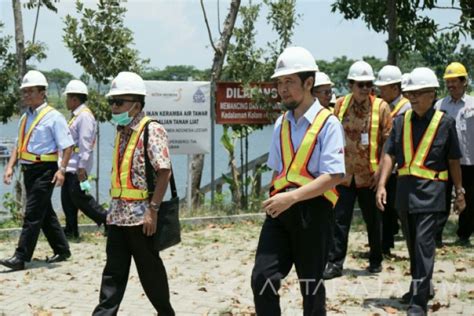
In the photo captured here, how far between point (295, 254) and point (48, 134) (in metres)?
4.48

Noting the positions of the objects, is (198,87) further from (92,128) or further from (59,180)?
(59,180)

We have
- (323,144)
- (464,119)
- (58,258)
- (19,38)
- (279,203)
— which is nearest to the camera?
(279,203)

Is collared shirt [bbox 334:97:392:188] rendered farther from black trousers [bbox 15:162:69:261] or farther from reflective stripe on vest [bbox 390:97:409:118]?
black trousers [bbox 15:162:69:261]

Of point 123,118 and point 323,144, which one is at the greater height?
point 123,118

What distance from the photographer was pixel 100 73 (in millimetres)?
12453

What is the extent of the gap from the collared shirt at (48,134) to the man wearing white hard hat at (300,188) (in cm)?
421

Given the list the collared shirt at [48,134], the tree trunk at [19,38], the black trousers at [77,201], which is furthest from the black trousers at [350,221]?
the tree trunk at [19,38]

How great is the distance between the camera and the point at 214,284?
7.79 m

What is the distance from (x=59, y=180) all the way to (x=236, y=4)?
21.6 ft

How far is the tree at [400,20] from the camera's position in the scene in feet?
40.3

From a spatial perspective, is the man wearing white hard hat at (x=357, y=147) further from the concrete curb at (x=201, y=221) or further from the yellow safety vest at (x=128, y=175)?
the concrete curb at (x=201, y=221)

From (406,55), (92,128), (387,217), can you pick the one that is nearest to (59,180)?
(92,128)

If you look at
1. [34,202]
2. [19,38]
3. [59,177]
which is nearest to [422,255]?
[59,177]

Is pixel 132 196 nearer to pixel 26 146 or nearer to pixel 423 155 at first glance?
pixel 423 155
